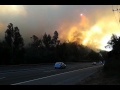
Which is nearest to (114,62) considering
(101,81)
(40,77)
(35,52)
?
(40,77)

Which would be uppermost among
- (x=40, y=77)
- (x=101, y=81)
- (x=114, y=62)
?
(x=114, y=62)

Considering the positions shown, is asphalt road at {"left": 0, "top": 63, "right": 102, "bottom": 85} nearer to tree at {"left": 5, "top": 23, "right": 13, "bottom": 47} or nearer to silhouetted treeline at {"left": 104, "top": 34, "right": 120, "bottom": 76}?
silhouetted treeline at {"left": 104, "top": 34, "right": 120, "bottom": 76}

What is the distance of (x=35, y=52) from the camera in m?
83.4

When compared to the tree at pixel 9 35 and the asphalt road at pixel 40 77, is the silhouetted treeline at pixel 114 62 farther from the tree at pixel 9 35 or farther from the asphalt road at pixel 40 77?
the tree at pixel 9 35

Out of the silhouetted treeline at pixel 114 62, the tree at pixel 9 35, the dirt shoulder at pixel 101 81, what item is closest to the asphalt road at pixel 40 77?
the dirt shoulder at pixel 101 81

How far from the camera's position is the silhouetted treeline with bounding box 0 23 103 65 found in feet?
232

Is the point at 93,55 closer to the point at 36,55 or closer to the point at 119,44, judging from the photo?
the point at 36,55

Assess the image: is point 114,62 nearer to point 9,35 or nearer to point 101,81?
point 101,81

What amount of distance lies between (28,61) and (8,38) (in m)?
28.9

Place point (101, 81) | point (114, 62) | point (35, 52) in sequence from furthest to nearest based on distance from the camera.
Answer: point (35, 52), point (114, 62), point (101, 81)

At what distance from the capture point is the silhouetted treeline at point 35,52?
7059 centimetres

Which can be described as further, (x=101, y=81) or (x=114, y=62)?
(x=114, y=62)
